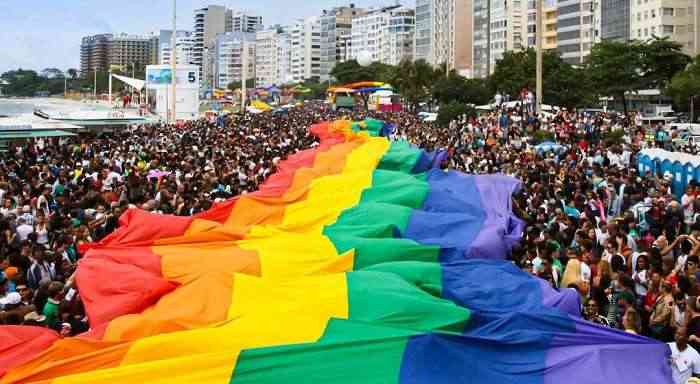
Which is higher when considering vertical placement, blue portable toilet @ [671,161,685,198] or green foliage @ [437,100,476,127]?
green foliage @ [437,100,476,127]

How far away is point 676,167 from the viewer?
18.0 metres

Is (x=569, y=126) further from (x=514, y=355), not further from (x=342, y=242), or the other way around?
(x=514, y=355)

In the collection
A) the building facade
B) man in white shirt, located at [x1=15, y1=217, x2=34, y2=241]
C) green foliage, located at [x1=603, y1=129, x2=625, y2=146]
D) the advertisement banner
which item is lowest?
man in white shirt, located at [x1=15, y1=217, x2=34, y2=241]

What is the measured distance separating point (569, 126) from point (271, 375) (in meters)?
25.1

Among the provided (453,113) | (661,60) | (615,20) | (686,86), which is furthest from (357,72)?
(453,113)

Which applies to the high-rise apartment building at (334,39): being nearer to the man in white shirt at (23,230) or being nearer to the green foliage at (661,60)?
the green foliage at (661,60)

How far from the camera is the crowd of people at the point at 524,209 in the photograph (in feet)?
30.3

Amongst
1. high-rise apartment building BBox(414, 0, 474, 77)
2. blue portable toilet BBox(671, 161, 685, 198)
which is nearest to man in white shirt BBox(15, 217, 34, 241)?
blue portable toilet BBox(671, 161, 685, 198)

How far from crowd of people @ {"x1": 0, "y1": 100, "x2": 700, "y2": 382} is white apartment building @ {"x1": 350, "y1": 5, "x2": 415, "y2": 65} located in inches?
5139

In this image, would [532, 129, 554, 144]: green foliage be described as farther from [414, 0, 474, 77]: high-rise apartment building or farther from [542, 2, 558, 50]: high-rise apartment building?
[414, 0, 474, 77]: high-rise apartment building

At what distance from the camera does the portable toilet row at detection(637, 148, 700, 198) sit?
17.4 metres

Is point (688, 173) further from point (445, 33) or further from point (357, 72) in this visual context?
point (445, 33)

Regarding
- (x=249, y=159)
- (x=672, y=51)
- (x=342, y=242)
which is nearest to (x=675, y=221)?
(x=342, y=242)

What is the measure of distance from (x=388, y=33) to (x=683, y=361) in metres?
161
